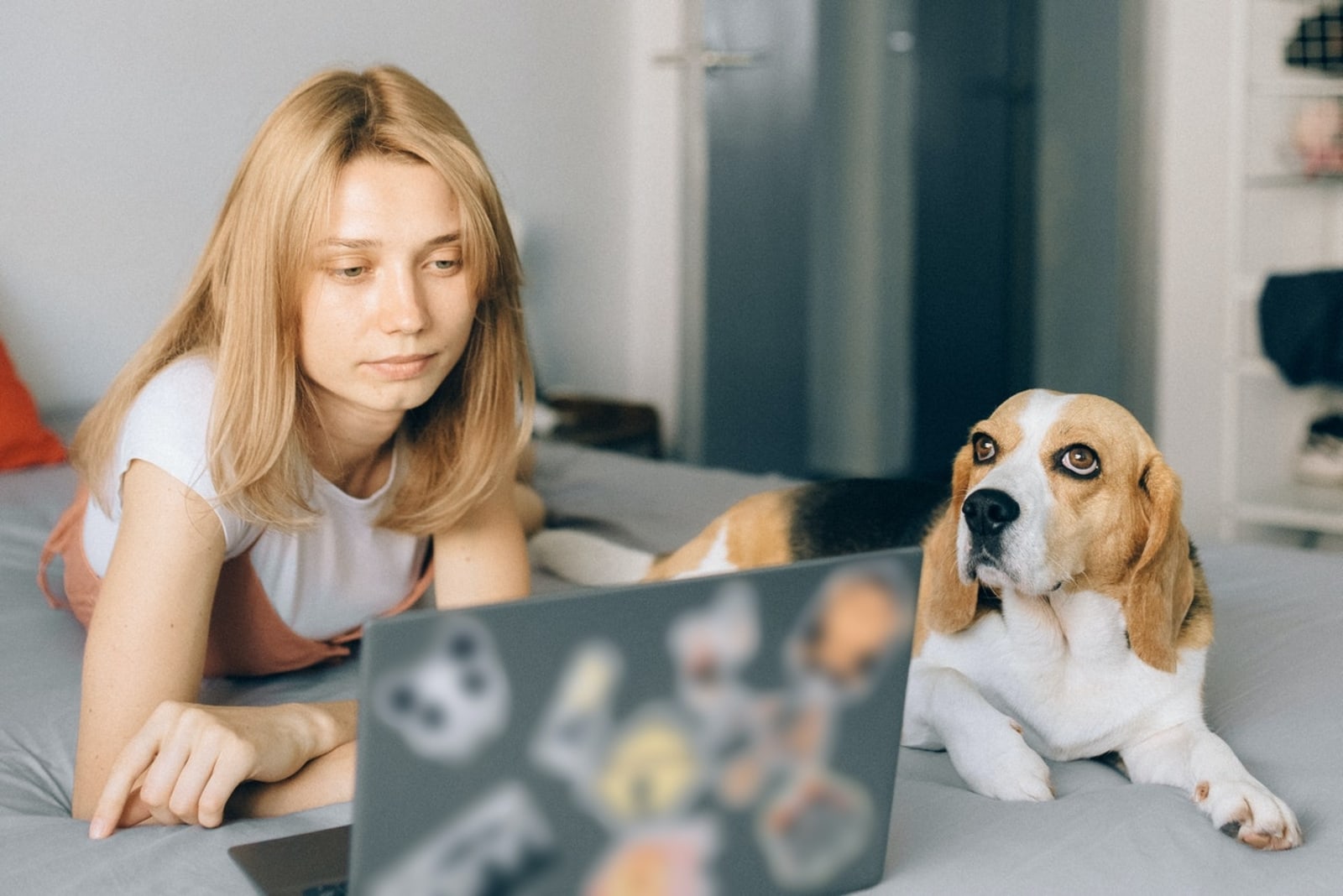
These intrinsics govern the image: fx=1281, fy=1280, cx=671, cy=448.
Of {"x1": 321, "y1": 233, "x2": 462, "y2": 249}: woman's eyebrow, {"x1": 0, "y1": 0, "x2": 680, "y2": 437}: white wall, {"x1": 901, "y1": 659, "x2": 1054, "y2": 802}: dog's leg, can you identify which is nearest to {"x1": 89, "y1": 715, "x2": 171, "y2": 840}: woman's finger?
{"x1": 321, "y1": 233, "x2": 462, "y2": 249}: woman's eyebrow

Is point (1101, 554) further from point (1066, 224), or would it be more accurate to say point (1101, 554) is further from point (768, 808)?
point (1066, 224)

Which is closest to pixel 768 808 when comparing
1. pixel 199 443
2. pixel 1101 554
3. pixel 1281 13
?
pixel 1101 554

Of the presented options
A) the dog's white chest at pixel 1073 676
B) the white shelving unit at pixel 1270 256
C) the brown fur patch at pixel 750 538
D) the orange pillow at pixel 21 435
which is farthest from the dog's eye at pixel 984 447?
the white shelving unit at pixel 1270 256

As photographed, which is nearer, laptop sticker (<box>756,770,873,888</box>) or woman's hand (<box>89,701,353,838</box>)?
laptop sticker (<box>756,770,873,888</box>)

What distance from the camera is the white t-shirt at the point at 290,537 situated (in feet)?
4.33

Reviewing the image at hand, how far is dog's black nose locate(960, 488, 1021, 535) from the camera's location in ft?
4.24

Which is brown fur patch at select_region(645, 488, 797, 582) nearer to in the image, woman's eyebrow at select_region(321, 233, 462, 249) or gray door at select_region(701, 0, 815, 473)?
woman's eyebrow at select_region(321, 233, 462, 249)

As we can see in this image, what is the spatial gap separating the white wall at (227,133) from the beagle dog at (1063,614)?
60.5 inches

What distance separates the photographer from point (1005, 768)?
1.26 m

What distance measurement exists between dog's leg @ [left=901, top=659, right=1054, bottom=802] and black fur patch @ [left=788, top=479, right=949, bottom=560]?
40 centimetres

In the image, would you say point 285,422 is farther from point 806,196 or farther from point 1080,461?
point 806,196

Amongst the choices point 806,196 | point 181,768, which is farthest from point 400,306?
point 806,196

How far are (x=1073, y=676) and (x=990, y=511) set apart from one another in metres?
0.22

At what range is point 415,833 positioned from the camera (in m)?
0.75
